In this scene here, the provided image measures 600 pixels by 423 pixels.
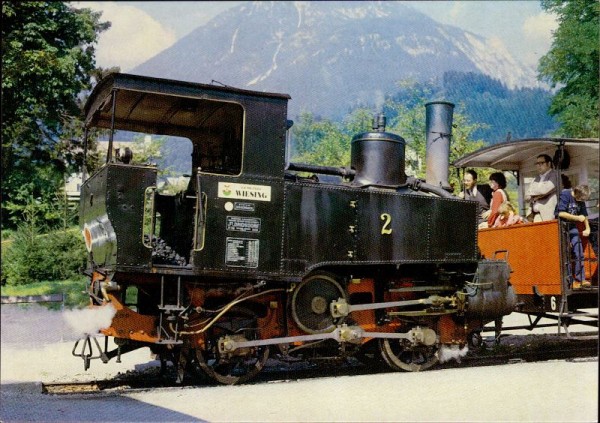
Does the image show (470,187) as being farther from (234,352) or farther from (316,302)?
(234,352)

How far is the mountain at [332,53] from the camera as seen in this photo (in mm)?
Result: 9133

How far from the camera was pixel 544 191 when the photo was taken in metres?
8.50

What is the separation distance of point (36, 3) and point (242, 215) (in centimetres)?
1133

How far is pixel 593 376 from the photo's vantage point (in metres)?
6.24

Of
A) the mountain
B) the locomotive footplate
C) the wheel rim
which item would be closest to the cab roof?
the mountain

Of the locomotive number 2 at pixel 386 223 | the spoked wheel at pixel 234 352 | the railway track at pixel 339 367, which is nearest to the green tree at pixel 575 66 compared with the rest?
the locomotive number 2 at pixel 386 223

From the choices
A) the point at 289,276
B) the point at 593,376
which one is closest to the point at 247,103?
the point at 289,276

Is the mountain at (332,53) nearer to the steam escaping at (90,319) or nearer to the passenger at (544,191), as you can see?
the steam escaping at (90,319)

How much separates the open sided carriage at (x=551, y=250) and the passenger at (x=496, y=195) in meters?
0.30

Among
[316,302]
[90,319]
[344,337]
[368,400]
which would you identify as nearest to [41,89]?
[90,319]

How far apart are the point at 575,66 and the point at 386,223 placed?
7517 millimetres

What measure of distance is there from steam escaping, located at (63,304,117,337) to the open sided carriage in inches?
200

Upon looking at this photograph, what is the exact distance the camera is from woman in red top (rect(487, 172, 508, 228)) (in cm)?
911

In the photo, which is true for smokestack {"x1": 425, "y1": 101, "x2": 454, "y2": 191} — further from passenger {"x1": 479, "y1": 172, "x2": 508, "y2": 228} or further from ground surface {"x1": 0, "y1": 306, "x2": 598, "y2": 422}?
ground surface {"x1": 0, "y1": 306, "x2": 598, "y2": 422}
